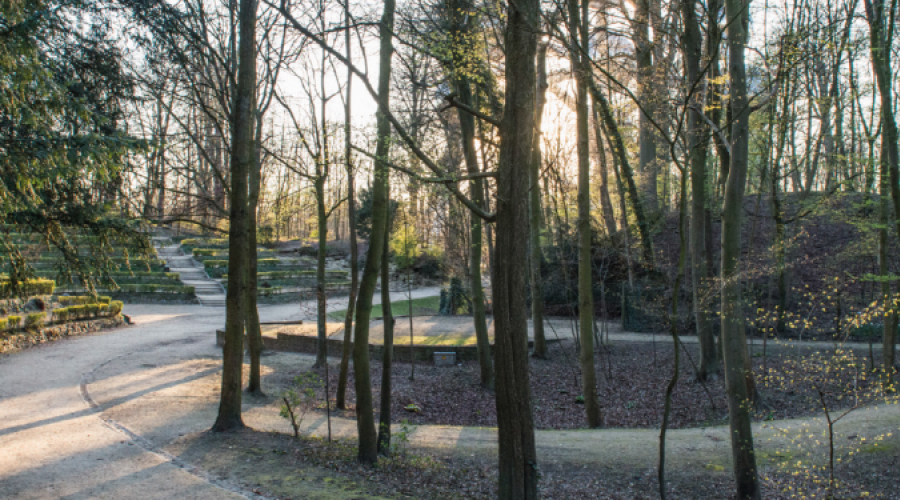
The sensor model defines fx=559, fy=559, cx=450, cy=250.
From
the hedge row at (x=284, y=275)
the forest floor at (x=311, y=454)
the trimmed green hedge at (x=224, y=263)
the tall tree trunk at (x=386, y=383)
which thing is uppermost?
the trimmed green hedge at (x=224, y=263)

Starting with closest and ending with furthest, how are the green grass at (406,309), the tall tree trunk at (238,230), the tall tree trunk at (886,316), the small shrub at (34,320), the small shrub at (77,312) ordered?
1. the tall tree trunk at (238,230)
2. the tall tree trunk at (886,316)
3. the small shrub at (34,320)
4. the small shrub at (77,312)
5. the green grass at (406,309)

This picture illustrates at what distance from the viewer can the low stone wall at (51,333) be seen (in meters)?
13.5

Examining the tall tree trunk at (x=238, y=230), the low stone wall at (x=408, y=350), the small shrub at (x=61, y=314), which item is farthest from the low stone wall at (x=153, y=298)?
the tall tree trunk at (x=238, y=230)

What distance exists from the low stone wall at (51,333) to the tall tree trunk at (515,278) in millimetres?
13998

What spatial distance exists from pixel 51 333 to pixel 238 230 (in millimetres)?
11572

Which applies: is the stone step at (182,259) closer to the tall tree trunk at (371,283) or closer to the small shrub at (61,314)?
the small shrub at (61,314)

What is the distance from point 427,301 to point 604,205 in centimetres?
1173

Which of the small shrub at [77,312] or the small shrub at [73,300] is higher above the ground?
the small shrub at [73,300]

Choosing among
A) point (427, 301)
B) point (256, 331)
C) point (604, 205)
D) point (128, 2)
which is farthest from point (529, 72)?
point (427, 301)

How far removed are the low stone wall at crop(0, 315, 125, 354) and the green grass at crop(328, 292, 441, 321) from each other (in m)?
7.13

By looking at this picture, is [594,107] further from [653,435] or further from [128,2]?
[128,2]

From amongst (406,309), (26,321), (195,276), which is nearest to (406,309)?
(406,309)

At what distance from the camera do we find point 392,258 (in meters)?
30.3

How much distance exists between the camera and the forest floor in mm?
5664
